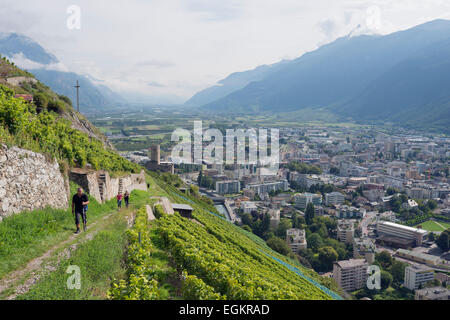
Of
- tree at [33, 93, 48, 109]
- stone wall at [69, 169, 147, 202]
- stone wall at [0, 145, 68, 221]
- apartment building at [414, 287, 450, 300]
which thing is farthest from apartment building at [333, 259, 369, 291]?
tree at [33, 93, 48, 109]

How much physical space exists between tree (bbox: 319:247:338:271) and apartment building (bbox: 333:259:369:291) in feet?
6.95

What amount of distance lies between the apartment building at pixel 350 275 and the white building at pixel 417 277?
2.49m

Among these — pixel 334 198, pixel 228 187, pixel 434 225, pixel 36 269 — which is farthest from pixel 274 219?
pixel 36 269

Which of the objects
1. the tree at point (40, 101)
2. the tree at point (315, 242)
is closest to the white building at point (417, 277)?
the tree at point (315, 242)

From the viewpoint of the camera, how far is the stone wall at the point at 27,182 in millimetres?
5453

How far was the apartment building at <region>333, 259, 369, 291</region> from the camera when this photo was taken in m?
21.7

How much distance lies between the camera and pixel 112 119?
303ft

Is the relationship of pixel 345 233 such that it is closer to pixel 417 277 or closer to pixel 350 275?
pixel 350 275

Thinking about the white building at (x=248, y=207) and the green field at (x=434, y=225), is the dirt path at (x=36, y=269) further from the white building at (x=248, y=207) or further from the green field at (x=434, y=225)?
the green field at (x=434, y=225)

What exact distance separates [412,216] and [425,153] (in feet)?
131

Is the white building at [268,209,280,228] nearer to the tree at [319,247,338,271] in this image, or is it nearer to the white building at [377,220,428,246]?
the tree at [319,247,338,271]
